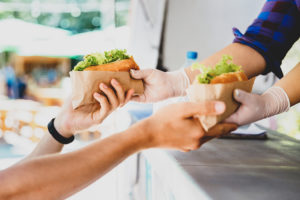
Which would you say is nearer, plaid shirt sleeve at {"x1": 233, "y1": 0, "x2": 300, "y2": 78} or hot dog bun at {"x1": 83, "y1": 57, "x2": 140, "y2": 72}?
hot dog bun at {"x1": 83, "y1": 57, "x2": 140, "y2": 72}

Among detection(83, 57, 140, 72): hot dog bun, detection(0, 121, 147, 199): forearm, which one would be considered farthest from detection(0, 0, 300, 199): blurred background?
detection(0, 121, 147, 199): forearm

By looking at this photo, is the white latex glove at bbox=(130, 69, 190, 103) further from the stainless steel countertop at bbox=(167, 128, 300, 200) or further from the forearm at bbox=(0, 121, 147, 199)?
the forearm at bbox=(0, 121, 147, 199)

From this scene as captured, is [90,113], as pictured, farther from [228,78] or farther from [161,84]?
[228,78]

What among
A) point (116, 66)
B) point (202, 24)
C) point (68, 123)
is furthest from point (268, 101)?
point (202, 24)

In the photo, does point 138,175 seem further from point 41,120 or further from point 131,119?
point 41,120

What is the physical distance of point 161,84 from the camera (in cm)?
148

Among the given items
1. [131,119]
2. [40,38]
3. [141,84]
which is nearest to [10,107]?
[40,38]

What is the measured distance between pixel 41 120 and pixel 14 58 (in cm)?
516

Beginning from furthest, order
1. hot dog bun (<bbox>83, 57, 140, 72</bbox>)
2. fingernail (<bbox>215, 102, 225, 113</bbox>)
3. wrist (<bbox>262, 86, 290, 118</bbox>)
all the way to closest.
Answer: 1. hot dog bun (<bbox>83, 57, 140, 72</bbox>)
2. wrist (<bbox>262, 86, 290, 118</bbox>)
3. fingernail (<bbox>215, 102, 225, 113</bbox>)

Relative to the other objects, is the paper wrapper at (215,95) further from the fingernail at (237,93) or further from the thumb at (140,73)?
the thumb at (140,73)

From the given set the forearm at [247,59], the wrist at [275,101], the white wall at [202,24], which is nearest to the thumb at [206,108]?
the wrist at [275,101]

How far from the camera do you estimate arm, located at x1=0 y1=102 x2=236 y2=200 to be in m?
0.83

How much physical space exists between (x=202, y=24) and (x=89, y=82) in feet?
8.53

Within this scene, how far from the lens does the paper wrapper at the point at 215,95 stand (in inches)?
37.6
